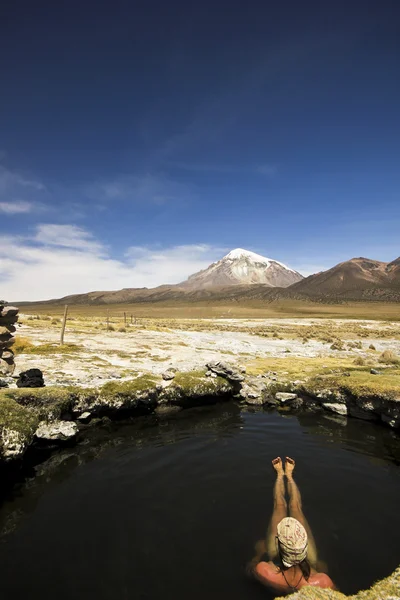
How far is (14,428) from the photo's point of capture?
10.2 meters

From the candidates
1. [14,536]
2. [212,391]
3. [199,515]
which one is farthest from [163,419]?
[14,536]

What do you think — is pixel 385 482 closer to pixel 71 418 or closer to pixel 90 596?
→ pixel 90 596

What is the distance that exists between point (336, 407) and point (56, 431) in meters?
13.3

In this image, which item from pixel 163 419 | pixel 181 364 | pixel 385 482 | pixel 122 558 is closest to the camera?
pixel 122 558

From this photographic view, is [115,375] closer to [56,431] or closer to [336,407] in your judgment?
[56,431]

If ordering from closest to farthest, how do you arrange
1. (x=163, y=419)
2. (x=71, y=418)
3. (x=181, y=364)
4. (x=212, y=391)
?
1. (x=71, y=418)
2. (x=163, y=419)
3. (x=212, y=391)
4. (x=181, y=364)

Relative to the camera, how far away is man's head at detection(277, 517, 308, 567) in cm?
595

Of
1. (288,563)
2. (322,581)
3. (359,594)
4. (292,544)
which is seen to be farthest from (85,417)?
(359,594)

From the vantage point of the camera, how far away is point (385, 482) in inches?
389

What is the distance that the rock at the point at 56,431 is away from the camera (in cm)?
1148

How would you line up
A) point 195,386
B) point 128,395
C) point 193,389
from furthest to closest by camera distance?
1. point 195,386
2. point 193,389
3. point 128,395

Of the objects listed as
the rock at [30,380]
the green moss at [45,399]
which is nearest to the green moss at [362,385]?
the green moss at [45,399]

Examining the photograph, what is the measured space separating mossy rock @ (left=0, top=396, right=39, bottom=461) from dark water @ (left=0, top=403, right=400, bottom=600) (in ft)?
3.48

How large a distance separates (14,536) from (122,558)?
109 inches
